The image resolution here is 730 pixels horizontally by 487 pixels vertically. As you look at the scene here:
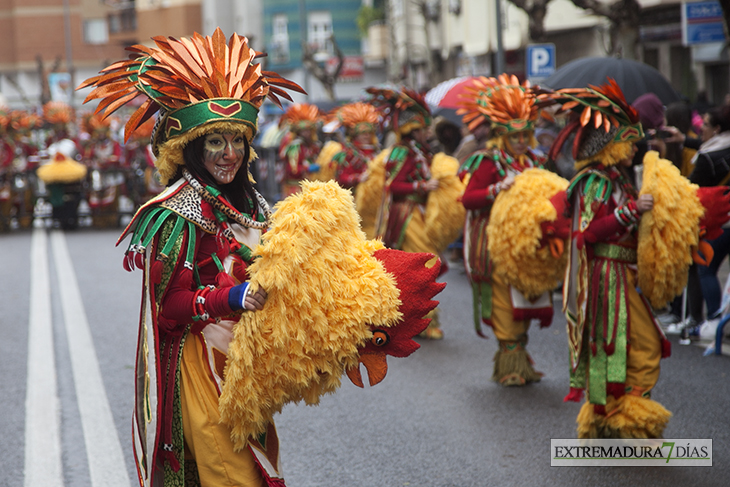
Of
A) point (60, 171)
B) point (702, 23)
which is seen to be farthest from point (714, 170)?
point (60, 171)

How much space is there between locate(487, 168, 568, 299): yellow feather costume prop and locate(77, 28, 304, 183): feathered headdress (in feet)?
9.38

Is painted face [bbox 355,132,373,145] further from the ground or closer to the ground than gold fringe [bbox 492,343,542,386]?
further from the ground

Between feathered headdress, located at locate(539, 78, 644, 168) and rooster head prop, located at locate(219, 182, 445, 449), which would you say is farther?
feathered headdress, located at locate(539, 78, 644, 168)

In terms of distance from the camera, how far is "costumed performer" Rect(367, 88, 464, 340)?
26.7 ft

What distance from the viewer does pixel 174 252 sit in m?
3.05

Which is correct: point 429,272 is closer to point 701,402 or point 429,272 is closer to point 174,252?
point 174,252

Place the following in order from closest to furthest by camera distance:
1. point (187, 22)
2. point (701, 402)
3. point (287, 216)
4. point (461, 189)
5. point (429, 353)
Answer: point (287, 216) → point (701, 402) → point (429, 353) → point (461, 189) → point (187, 22)

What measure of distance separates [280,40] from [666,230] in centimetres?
4449

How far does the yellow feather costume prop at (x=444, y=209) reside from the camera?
8133mm

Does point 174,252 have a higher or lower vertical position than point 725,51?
lower

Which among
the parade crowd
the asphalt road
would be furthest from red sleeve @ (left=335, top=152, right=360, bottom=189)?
the asphalt road

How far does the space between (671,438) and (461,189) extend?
366cm

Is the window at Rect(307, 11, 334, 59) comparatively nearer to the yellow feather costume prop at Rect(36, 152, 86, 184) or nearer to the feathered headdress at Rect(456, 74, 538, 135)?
the yellow feather costume prop at Rect(36, 152, 86, 184)

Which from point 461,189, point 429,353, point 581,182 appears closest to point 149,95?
point 581,182
